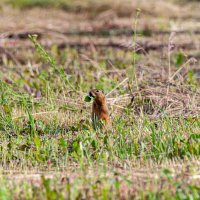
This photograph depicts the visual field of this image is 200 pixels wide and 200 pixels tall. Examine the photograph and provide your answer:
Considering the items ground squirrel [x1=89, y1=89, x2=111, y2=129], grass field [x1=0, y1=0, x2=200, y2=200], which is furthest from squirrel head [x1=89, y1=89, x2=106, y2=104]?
grass field [x1=0, y1=0, x2=200, y2=200]

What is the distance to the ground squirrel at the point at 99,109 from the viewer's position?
18.1 feet

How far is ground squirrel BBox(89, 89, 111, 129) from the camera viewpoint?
553 cm

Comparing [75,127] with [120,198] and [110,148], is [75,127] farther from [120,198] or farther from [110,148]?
[120,198]

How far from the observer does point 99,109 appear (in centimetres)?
556

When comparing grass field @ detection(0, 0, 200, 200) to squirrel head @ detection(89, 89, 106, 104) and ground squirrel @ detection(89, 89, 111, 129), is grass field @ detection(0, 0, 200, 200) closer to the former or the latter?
ground squirrel @ detection(89, 89, 111, 129)

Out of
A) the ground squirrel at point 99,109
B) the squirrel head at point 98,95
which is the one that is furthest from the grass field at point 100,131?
the squirrel head at point 98,95

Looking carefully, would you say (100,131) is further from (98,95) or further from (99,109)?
(98,95)

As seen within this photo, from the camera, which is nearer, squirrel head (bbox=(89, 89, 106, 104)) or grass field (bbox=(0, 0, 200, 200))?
grass field (bbox=(0, 0, 200, 200))

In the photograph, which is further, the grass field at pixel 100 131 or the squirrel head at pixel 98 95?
the squirrel head at pixel 98 95

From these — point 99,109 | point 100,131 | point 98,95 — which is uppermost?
point 98,95

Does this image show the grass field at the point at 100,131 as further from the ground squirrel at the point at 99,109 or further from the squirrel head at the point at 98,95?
the squirrel head at the point at 98,95

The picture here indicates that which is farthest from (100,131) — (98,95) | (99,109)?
(98,95)

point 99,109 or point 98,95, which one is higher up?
point 98,95

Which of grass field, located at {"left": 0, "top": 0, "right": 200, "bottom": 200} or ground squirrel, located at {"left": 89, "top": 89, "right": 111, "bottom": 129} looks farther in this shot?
ground squirrel, located at {"left": 89, "top": 89, "right": 111, "bottom": 129}
